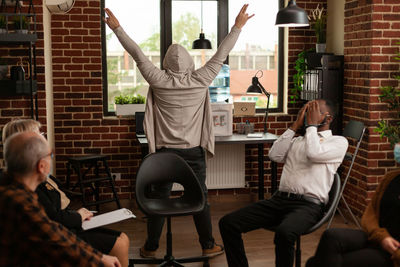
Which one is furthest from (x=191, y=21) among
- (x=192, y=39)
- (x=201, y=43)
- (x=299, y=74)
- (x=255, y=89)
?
(x=299, y=74)

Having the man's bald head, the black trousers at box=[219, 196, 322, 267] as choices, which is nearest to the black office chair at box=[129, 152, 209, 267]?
the black trousers at box=[219, 196, 322, 267]

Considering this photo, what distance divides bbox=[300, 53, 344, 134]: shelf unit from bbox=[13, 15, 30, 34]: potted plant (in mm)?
2754

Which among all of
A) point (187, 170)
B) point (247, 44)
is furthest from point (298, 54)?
point (187, 170)

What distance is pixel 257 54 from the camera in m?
5.91

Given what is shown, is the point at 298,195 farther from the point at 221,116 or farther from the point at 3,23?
the point at 3,23

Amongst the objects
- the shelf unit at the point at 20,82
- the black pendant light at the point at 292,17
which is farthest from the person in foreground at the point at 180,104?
the shelf unit at the point at 20,82

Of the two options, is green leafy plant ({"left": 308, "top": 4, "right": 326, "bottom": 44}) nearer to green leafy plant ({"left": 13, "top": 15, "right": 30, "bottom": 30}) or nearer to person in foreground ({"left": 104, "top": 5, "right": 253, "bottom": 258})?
person in foreground ({"left": 104, "top": 5, "right": 253, "bottom": 258})

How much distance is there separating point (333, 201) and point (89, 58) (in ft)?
10.3

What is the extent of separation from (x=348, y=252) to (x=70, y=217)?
154 centimetres

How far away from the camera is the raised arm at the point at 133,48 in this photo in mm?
3867

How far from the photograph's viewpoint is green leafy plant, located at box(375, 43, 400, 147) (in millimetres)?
4500

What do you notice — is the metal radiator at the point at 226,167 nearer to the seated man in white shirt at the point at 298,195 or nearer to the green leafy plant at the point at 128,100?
the green leafy plant at the point at 128,100

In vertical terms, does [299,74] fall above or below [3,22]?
below

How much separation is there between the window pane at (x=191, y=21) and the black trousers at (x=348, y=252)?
335 cm
